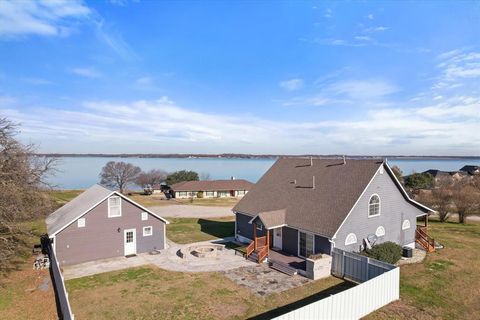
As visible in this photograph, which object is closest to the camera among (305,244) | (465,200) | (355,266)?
(355,266)

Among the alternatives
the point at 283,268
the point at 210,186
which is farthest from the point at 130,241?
the point at 210,186

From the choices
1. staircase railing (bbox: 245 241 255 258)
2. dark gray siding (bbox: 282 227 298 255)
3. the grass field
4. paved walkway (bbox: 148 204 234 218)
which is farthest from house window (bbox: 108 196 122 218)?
paved walkway (bbox: 148 204 234 218)

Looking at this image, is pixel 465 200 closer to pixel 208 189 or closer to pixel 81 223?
pixel 81 223

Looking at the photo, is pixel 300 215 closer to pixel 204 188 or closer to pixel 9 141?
pixel 9 141

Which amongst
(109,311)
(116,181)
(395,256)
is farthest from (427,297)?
(116,181)

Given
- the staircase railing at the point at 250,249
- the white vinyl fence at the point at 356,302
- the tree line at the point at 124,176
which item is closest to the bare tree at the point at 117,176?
the tree line at the point at 124,176

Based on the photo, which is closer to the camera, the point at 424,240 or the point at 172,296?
the point at 172,296

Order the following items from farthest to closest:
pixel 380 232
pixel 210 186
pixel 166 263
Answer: pixel 210 186
pixel 380 232
pixel 166 263

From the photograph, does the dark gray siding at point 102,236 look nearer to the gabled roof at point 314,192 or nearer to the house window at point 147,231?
the house window at point 147,231
